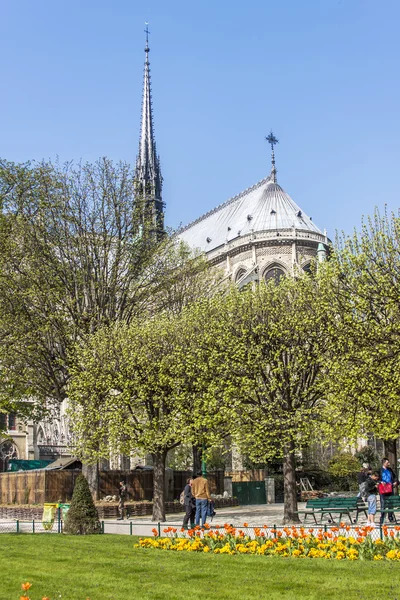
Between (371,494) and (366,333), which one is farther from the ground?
(366,333)

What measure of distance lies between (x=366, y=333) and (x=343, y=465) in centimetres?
2255

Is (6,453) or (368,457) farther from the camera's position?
(6,453)

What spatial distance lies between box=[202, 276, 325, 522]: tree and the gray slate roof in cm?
4592

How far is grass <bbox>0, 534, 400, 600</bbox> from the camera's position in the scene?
32.3ft

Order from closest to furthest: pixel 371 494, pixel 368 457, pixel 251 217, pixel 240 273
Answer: pixel 371 494
pixel 368 457
pixel 240 273
pixel 251 217

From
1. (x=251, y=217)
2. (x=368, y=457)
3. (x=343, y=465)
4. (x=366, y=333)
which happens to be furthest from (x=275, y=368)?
(x=251, y=217)

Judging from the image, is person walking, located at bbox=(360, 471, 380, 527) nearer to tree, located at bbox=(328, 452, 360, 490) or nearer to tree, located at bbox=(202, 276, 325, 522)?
tree, located at bbox=(202, 276, 325, 522)

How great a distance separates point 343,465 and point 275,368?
20.6m

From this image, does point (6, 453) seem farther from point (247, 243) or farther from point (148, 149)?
point (148, 149)

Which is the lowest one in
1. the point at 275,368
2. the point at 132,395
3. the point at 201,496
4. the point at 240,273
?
the point at 201,496

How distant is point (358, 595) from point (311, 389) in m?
16.7

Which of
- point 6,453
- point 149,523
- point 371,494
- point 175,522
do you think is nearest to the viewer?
point 371,494

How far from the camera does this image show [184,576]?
37.1 feet

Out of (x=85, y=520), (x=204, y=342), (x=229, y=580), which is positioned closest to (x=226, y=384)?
(x=204, y=342)
